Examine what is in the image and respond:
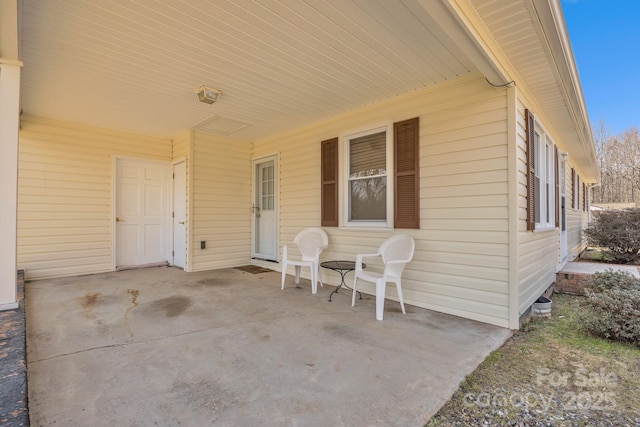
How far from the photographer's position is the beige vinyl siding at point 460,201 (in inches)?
121

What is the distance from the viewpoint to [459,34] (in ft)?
7.36

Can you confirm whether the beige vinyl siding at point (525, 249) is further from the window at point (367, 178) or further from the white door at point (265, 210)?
the white door at point (265, 210)

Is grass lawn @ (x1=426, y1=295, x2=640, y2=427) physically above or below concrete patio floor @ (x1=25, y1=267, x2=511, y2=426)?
below

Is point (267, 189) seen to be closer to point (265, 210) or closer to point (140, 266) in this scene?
point (265, 210)

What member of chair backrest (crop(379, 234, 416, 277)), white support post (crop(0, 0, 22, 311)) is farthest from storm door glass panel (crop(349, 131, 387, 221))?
white support post (crop(0, 0, 22, 311))

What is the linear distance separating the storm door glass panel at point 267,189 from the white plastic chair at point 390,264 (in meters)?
3.07

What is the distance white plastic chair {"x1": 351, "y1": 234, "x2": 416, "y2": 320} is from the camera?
10.4 feet

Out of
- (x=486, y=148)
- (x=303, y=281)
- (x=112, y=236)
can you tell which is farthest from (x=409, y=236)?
(x=112, y=236)

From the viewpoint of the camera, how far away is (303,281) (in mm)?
5090

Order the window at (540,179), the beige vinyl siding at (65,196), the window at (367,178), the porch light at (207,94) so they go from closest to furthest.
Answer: the window at (540,179)
the porch light at (207,94)
the window at (367,178)
the beige vinyl siding at (65,196)

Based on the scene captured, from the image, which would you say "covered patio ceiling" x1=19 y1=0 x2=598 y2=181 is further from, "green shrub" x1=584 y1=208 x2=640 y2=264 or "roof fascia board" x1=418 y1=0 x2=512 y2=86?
"green shrub" x1=584 y1=208 x2=640 y2=264

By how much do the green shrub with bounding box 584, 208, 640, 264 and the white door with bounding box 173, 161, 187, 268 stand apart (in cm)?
877

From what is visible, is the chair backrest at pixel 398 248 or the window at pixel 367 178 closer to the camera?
the chair backrest at pixel 398 248

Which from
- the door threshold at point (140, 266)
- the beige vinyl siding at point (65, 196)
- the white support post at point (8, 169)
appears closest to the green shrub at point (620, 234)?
the door threshold at point (140, 266)
